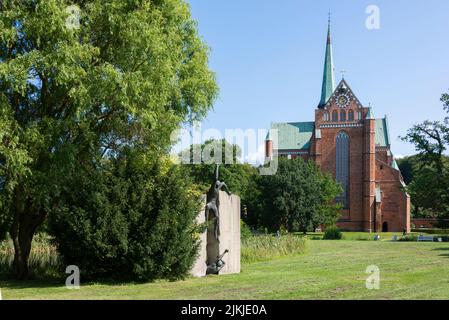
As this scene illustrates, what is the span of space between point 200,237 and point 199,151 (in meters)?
40.8

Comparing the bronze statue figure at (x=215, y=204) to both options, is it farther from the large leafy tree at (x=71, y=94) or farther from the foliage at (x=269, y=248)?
the foliage at (x=269, y=248)

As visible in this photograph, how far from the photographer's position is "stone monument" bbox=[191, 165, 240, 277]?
1661 cm

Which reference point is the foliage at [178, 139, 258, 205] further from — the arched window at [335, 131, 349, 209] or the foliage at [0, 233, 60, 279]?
the foliage at [0, 233, 60, 279]

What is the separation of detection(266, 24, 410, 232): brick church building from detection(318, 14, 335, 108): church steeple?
1843mm

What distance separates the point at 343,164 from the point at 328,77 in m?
15.3

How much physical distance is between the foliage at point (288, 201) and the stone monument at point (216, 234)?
46123 mm

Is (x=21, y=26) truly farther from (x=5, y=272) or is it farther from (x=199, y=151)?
(x=199, y=151)

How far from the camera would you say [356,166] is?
8512cm

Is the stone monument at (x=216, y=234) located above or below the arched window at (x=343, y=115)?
below

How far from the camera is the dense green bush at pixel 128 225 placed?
14.4 m
